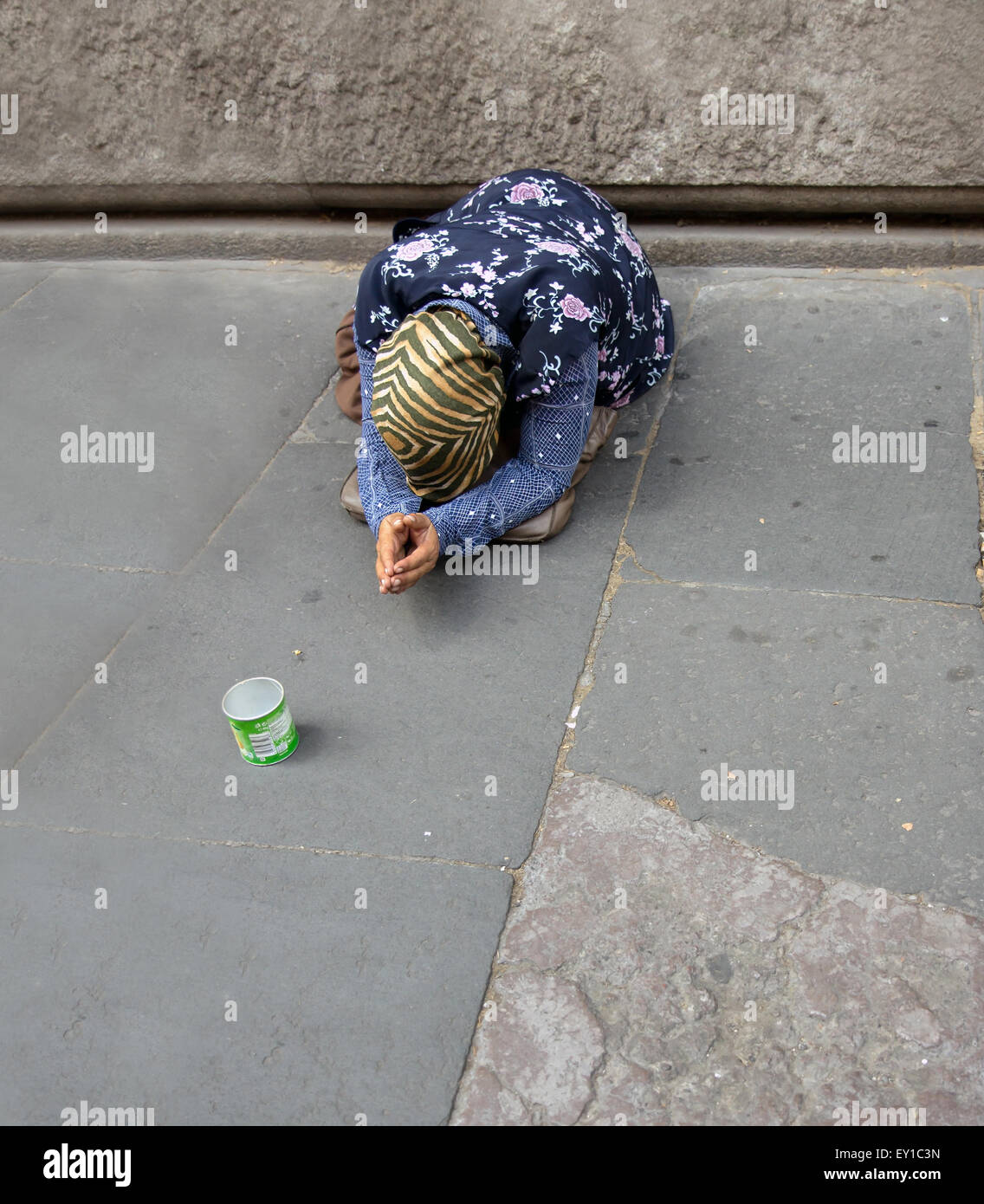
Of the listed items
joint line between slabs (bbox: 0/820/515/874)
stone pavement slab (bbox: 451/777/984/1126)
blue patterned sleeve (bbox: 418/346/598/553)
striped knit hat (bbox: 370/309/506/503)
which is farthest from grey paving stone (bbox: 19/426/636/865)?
striped knit hat (bbox: 370/309/506/503)

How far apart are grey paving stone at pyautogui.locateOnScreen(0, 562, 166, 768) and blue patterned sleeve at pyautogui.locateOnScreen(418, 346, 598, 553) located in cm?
87

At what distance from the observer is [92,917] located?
7.52 ft

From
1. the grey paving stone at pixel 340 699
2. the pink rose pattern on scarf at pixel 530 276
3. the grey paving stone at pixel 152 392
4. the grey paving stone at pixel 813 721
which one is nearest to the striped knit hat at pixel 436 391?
the pink rose pattern on scarf at pixel 530 276

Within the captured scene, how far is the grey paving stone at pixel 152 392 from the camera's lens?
131 inches

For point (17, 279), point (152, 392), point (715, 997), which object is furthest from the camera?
point (17, 279)

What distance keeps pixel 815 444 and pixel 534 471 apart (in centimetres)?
88

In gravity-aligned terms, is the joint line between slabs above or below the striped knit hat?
below

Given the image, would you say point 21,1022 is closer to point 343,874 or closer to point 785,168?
point 343,874

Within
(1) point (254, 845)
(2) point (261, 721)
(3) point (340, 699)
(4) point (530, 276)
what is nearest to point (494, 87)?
(4) point (530, 276)

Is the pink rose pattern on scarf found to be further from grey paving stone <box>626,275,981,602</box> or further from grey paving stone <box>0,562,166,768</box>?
grey paving stone <box>0,562,166,768</box>

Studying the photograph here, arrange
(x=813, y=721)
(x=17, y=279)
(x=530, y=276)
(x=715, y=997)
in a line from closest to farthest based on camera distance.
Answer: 1. (x=715, y=997)
2. (x=813, y=721)
3. (x=530, y=276)
4. (x=17, y=279)

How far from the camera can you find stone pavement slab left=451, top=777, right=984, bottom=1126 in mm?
1918

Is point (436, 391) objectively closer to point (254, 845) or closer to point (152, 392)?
point (254, 845)

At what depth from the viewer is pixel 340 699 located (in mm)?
2705
